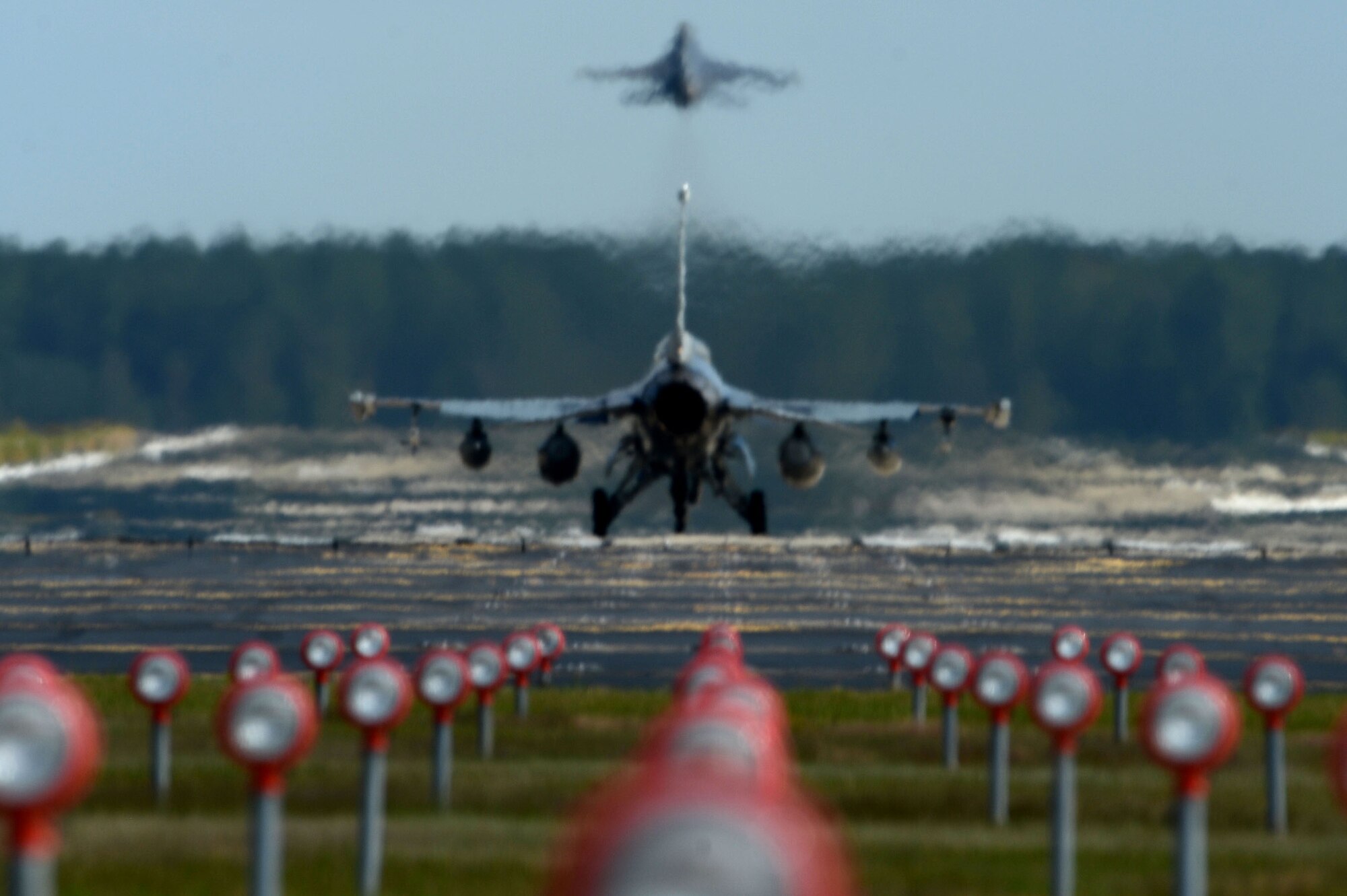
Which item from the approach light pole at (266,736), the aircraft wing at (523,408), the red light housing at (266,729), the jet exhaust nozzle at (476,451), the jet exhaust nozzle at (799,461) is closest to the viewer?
the approach light pole at (266,736)

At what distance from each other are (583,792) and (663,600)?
2076cm

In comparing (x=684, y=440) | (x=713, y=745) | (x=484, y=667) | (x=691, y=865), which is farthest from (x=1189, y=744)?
(x=684, y=440)

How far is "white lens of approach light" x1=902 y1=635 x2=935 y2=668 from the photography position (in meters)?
16.8

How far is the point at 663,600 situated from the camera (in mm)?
34156

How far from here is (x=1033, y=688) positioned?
988cm

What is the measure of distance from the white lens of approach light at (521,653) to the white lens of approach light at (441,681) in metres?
4.73

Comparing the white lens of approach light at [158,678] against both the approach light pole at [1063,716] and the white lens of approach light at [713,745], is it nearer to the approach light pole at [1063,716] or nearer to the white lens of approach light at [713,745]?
the approach light pole at [1063,716]

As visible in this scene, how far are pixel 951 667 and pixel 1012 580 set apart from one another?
24033 mm

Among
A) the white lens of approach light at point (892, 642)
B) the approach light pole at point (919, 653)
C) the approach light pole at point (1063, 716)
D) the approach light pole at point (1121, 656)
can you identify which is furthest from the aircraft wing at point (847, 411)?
the approach light pole at point (1063, 716)

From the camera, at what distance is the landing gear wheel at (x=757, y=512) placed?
1944 inches

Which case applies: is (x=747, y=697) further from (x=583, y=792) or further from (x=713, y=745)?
(x=583, y=792)

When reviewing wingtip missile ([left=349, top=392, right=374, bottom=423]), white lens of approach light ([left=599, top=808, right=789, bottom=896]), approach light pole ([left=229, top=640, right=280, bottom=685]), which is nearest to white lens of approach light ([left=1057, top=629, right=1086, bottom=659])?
approach light pole ([left=229, top=640, right=280, bottom=685])

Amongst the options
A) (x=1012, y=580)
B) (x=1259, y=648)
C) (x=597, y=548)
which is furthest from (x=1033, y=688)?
(x=597, y=548)

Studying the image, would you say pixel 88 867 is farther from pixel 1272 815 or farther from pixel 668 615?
pixel 668 615
